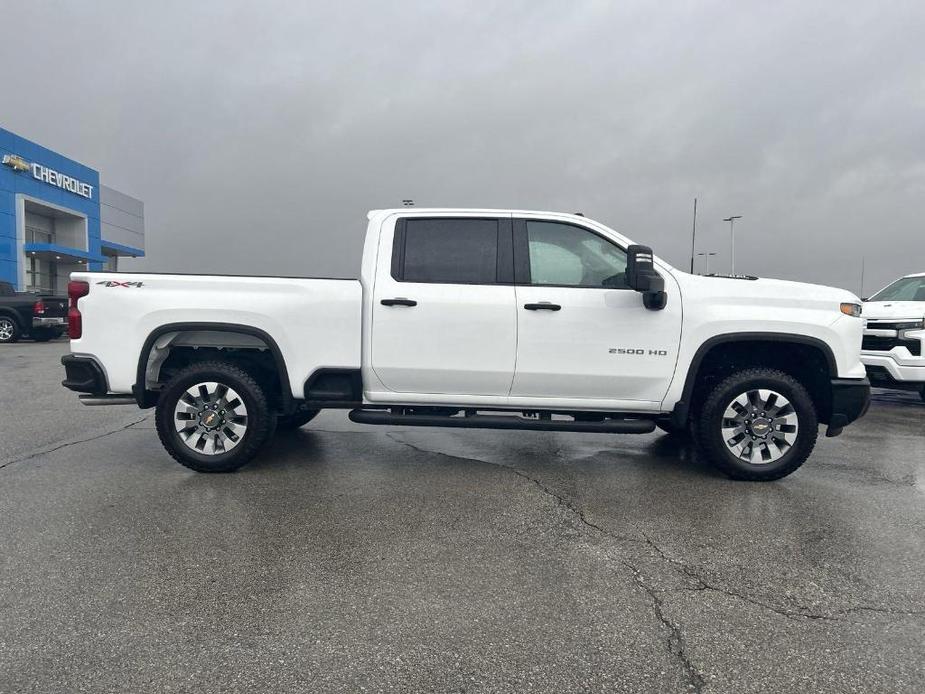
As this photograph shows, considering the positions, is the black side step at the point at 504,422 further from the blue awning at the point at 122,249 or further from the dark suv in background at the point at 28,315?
→ the blue awning at the point at 122,249

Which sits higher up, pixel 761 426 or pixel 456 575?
pixel 761 426

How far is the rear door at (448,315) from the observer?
15.8 feet

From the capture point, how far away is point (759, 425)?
4828 millimetres

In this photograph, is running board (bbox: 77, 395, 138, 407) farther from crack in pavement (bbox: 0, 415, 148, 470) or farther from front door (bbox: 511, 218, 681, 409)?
front door (bbox: 511, 218, 681, 409)

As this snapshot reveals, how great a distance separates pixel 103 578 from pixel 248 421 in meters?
1.90

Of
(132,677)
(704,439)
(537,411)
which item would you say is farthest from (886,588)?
(132,677)

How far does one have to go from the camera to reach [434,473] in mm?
5074

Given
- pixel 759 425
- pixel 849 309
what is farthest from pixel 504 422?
pixel 849 309

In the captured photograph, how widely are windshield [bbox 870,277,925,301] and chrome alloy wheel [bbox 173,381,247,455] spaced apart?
8.94 m

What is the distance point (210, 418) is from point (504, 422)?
90.0 inches

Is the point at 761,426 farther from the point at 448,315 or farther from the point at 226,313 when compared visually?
the point at 226,313

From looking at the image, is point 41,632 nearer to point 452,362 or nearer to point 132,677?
point 132,677

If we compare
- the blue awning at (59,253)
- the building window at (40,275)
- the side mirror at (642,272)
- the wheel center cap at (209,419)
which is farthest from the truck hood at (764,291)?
the building window at (40,275)

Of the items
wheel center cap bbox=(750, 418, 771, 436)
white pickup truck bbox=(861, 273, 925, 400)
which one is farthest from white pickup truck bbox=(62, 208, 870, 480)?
white pickup truck bbox=(861, 273, 925, 400)
